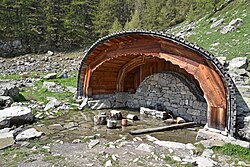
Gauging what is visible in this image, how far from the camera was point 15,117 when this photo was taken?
8133 millimetres

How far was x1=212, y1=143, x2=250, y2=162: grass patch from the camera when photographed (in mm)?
5739

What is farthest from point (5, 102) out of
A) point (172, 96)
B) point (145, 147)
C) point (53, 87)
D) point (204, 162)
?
point (204, 162)

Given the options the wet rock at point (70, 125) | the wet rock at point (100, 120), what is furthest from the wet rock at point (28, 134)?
the wet rock at point (100, 120)

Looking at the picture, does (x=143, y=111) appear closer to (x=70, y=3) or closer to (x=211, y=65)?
(x=211, y=65)

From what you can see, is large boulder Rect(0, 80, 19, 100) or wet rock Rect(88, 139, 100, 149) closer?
wet rock Rect(88, 139, 100, 149)

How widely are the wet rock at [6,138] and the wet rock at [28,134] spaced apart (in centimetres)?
20

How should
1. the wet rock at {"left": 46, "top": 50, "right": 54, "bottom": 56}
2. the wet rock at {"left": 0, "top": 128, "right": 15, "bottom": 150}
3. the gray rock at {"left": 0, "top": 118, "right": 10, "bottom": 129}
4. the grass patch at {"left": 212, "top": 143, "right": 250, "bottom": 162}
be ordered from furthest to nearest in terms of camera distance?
1. the wet rock at {"left": 46, "top": 50, "right": 54, "bottom": 56}
2. the gray rock at {"left": 0, "top": 118, "right": 10, "bottom": 129}
3. the wet rock at {"left": 0, "top": 128, "right": 15, "bottom": 150}
4. the grass patch at {"left": 212, "top": 143, "right": 250, "bottom": 162}

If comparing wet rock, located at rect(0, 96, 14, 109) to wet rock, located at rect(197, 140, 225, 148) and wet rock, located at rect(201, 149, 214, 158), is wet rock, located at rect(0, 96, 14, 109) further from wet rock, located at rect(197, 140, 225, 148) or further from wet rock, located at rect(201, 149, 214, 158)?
wet rock, located at rect(201, 149, 214, 158)

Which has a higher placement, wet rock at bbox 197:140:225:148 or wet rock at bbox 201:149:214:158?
wet rock at bbox 197:140:225:148

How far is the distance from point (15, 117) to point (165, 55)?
18.3 ft

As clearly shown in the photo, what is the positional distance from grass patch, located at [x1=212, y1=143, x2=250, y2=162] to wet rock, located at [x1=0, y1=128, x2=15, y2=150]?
5.50 metres

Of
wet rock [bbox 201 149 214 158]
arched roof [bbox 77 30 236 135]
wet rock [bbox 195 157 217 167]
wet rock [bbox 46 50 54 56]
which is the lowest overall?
wet rock [bbox 195 157 217 167]

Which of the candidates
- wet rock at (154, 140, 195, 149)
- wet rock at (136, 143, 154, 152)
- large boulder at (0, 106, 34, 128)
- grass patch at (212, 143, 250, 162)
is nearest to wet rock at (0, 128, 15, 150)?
large boulder at (0, 106, 34, 128)

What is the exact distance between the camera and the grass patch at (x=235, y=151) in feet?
18.8
